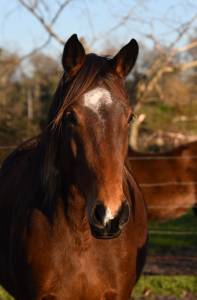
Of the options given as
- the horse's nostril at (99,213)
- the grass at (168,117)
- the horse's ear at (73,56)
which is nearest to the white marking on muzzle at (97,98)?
the horse's ear at (73,56)

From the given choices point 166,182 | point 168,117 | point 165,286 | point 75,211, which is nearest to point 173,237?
point 166,182

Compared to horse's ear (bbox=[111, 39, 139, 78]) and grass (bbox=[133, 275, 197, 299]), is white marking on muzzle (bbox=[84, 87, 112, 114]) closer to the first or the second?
horse's ear (bbox=[111, 39, 139, 78])

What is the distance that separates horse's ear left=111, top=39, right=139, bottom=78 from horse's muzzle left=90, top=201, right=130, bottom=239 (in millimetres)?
775

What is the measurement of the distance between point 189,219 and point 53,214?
7.94 metres

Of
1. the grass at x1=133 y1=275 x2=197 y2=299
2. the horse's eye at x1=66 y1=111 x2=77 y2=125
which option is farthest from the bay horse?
the grass at x1=133 y1=275 x2=197 y2=299

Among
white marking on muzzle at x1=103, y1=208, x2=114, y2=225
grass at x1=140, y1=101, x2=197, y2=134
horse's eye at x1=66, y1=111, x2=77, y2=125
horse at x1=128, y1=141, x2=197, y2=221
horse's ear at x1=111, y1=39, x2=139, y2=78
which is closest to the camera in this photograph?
white marking on muzzle at x1=103, y1=208, x2=114, y2=225

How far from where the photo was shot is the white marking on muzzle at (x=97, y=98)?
2.84m

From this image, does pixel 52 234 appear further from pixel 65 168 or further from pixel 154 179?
pixel 154 179

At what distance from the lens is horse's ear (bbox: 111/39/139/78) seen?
3.07 metres

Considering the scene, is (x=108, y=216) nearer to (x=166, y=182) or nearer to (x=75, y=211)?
(x=75, y=211)

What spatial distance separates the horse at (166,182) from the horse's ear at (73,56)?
5.01m

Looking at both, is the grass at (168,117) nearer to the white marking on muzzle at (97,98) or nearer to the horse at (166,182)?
the horse at (166,182)

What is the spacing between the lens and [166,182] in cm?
810

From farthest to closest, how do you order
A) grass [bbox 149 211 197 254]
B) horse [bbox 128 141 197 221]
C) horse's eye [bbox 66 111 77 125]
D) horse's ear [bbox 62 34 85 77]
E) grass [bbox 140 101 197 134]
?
grass [bbox 140 101 197 134], grass [bbox 149 211 197 254], horse [bbox 128 141 197 221], horse's ear [bbox 62 34 85 77], horse's eye [bbox 66 111 77 125]
